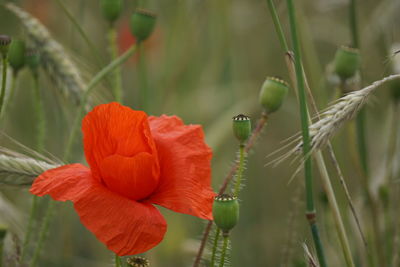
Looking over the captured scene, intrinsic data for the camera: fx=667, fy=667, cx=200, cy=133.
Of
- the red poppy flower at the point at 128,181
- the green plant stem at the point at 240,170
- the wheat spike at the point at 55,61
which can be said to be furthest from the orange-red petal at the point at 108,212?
the wheat spike at the point at 55,61

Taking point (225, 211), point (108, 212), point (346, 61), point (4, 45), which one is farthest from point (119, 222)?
point (346, 61)

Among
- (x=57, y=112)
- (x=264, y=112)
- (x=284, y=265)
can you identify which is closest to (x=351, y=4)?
(x=264, y=112)

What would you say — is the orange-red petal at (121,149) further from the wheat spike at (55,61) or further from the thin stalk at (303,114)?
the wheat spike at (55,61)

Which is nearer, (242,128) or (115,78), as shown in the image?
(242,128)

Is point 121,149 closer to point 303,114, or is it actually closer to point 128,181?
point 128,181

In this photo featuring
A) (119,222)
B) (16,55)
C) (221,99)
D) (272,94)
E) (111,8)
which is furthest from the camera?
(221,99)

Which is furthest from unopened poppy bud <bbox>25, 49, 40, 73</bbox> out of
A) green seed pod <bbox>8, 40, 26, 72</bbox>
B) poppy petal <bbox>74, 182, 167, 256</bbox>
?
poppy petal <bbox>74, 182, 167, 256</bbox>

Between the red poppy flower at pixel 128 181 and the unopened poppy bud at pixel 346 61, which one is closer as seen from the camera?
the red poppy flower at pixel 128 181
